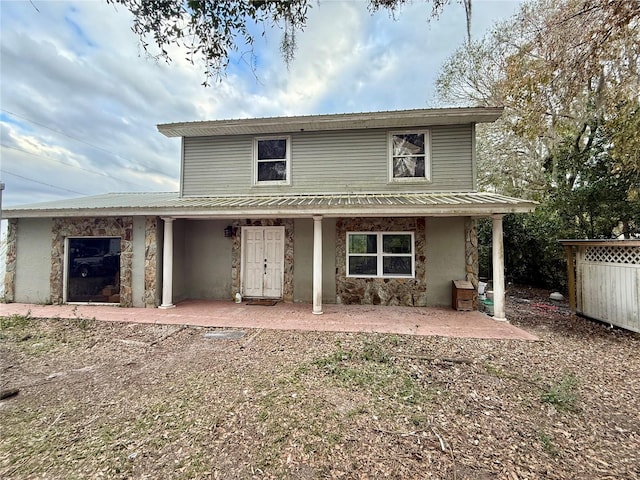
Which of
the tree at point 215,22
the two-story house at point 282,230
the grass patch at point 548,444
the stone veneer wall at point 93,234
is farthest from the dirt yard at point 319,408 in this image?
the tree at point 215,22

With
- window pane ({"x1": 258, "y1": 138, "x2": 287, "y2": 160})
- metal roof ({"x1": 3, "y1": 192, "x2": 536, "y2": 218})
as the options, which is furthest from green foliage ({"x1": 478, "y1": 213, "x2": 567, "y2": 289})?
window pane ({"x1": 258, "y1": 138, "x2": 287, "y2": 160})

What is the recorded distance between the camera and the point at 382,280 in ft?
25.9

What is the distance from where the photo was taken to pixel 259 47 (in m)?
3.60

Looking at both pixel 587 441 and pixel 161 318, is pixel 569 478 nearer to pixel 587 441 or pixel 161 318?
pixel 587 441

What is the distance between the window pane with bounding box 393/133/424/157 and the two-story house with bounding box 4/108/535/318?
0.03 m

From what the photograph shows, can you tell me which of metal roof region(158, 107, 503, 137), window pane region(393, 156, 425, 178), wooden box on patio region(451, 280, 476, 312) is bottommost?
wooden box on patio region(451, 280, 476, 312)

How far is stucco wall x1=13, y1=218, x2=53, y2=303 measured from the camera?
26.1ft

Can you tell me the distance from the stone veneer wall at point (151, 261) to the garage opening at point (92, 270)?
105cm

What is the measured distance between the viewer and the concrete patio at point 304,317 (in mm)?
5844

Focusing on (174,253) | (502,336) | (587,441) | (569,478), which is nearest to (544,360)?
(502,336)

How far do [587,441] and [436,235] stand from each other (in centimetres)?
553

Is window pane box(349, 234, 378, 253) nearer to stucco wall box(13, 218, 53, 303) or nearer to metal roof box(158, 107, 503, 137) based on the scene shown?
metal roof box(158, 107, 503, 137)

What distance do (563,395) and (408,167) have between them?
239 inches

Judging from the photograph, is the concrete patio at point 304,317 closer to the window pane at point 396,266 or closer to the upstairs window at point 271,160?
the window pane at point 396,266
